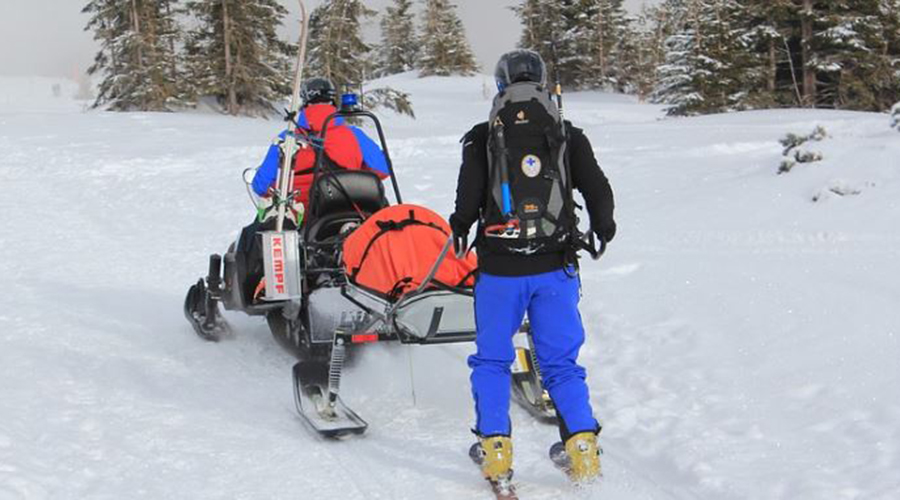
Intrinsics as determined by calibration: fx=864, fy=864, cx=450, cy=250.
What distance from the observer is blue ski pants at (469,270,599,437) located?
3.82m

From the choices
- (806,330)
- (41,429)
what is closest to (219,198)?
(41,429)

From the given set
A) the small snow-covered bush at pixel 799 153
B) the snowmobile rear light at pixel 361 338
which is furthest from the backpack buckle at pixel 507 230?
the small snow-covered bush at pixel 799 153

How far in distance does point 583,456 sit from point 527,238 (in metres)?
1.01

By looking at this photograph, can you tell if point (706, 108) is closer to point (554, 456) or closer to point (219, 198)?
point (219, 198)

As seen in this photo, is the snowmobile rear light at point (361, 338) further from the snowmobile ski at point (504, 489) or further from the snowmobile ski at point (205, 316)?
the snowmobile ski at point (205, 316)

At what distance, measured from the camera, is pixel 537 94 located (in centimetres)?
375

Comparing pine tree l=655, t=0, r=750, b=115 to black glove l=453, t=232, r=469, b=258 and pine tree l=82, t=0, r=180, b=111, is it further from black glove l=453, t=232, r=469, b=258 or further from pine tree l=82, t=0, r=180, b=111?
black glove l=453, t=232, r=469, b=258

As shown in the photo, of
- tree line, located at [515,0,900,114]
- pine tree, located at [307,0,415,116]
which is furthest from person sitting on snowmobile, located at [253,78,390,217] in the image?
pine tree, located at [307,0,415,116]

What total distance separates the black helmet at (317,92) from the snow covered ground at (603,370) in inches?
73.5

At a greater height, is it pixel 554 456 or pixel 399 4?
pixel 399 4

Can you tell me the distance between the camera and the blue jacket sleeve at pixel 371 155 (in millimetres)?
6344

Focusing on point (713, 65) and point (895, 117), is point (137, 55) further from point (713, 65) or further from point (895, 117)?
point (895, 117)

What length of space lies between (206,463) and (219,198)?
936cm

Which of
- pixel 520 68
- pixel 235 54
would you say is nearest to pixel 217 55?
pixel 235 54
